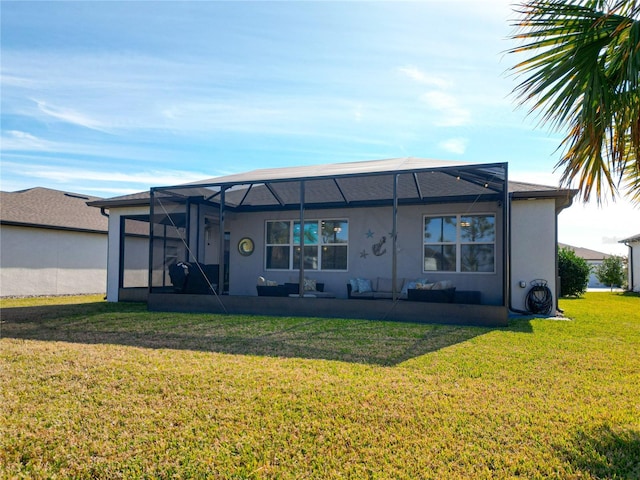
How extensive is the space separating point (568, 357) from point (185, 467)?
14.9 ft

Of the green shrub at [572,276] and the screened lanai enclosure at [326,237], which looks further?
the green shrub at [572,276]

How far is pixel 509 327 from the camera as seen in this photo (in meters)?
7.38

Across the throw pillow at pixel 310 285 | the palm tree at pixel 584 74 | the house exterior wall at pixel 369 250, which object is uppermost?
the palm tree at pixel 584 74

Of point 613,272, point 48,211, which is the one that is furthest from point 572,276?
point 48,211

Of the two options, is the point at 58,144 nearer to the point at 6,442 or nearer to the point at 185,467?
the point at 6,442

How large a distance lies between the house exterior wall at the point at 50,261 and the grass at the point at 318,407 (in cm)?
856

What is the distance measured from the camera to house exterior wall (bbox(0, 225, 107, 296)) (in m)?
12.9

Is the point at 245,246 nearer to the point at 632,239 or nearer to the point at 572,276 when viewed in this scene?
the point at 572,276

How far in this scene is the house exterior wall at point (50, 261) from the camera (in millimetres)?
12922

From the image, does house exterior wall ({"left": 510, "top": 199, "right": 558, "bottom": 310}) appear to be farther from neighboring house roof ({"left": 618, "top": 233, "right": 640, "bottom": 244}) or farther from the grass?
neighboring house roof ({"left": 618, "top": 233, "right": 640, "bottom": 244})

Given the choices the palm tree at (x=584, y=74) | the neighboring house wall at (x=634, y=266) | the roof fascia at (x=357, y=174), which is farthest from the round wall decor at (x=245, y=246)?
the neighboring house wall at (x=634, y=266)

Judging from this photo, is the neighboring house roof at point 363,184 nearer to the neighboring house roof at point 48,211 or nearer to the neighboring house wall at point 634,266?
the neighboring house roof at point 48,211

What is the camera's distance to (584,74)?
339cm

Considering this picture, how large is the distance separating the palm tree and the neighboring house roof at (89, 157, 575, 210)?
3.33 metres
